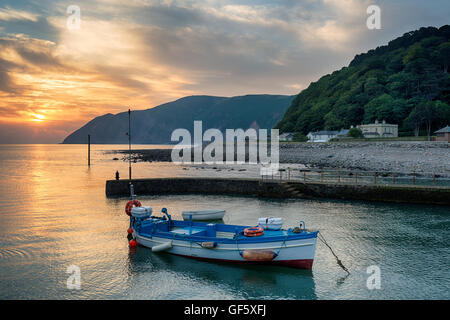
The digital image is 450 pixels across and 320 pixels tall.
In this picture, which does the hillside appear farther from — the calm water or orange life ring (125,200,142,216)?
orange life ring (125,200,142,216)

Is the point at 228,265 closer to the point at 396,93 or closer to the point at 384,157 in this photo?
the point at 384,157

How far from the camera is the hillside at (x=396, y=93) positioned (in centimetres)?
10012

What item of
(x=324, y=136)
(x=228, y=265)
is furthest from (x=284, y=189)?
(x=324, y=136)

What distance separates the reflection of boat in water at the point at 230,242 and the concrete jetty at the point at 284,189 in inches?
624

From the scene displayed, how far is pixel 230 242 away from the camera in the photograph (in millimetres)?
14070

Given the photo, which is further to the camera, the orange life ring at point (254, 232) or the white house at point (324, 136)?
the white house at point (324, 136)

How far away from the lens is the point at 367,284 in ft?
39.0

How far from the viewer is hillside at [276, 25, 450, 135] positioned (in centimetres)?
10012

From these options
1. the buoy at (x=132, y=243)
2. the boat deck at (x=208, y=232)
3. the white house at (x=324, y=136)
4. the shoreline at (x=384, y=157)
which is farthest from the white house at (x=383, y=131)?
the buoy at (x=132, y=243)

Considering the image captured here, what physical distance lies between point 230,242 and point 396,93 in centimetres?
12523

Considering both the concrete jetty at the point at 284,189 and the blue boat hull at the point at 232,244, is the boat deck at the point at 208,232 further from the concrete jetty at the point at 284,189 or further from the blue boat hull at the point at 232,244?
the concrete jetty at the point at 284,189

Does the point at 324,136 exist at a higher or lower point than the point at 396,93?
lower
